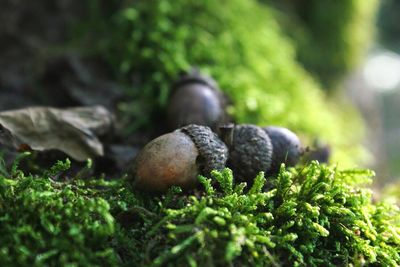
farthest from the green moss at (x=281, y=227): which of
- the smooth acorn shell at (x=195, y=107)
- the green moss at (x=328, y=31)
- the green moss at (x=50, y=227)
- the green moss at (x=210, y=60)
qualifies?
the green moss at (x=328, y=31)

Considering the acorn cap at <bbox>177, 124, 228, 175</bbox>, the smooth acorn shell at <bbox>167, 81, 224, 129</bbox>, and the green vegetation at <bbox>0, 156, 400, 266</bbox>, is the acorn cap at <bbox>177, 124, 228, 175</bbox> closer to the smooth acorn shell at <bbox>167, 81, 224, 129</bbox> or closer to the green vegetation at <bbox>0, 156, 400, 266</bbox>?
the green vegetation at <bbox>0, 156, 400, 266</bbox>

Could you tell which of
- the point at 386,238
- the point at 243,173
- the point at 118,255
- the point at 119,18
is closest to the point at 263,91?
the point at 119,18

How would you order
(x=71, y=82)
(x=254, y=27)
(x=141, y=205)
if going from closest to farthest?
1. (x=141, y=205)
2. (x=71, y=82)
3. (x=254, y=27)

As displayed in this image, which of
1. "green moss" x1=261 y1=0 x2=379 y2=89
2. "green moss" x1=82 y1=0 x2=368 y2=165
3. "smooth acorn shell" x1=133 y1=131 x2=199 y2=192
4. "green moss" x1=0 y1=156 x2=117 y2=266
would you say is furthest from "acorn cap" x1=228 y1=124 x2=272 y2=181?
"green moss" x1=261 y1=0 x2=379 y2=89

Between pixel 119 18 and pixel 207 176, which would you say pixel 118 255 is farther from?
pixel 119 18

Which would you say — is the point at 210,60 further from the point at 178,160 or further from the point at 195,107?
the point at 178,160
